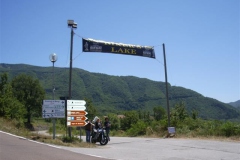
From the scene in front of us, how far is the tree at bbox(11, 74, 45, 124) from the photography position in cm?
6506

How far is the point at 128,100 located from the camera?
169375mm

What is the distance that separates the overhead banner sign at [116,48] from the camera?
17.2 meters

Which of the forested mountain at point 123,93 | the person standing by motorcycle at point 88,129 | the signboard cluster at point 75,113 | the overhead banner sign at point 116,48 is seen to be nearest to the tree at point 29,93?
the overhead banner sign at point 116,48

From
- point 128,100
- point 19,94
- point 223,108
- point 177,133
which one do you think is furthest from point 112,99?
point 177,133

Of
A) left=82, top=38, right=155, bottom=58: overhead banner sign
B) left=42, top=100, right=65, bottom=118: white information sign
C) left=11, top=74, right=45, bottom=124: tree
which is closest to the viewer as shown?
left=42, top=100, right=65, bottom=118: white information sign

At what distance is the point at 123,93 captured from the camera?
577 ft

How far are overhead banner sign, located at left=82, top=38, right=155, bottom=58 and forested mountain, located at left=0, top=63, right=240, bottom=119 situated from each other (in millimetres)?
100352

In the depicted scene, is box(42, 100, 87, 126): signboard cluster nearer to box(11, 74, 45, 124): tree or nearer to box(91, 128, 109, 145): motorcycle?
box(91, 128, 109, 145): motorcycle

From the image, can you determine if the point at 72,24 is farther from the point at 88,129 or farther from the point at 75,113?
the point at 88,129

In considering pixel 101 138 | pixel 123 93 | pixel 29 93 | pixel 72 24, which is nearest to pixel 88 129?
pixel 101 138

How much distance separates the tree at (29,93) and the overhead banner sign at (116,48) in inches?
2014

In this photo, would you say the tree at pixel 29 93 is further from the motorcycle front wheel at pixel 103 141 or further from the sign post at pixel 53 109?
the motorcycle front wheel at pixel 103 141

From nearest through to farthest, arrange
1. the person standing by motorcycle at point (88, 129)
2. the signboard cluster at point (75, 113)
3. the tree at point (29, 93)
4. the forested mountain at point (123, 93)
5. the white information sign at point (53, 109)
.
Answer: the white information sign at point (53, 109)
the signboard cluster at point (75, 113)
the person standing by motorcycle at point (88, 129)
the tree at point (29, 93)
the forested mountain at point (123, 93)

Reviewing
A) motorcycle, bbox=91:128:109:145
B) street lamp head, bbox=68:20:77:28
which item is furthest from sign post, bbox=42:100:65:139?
street lamp head, bbox=68:20:77:28
